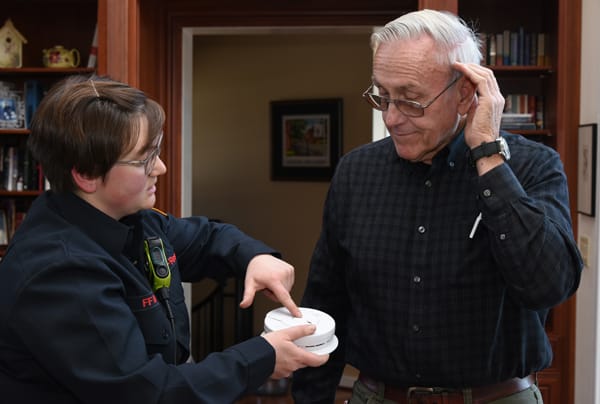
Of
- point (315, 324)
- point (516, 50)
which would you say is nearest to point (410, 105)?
point (315, 324)

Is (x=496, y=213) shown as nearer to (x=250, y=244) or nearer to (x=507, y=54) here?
(x=250, y=244)

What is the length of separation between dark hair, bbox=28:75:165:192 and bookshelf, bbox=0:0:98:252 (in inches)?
113

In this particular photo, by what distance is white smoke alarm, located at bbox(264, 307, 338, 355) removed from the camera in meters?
1.36

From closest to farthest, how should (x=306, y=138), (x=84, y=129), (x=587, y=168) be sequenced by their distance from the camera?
(x=84, y=129), (x=587, y=168), (x=306, y=138)

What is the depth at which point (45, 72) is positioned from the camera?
3928 mm

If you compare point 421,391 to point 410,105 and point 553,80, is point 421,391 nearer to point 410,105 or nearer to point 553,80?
point 410,105

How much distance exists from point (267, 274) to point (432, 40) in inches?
25.0

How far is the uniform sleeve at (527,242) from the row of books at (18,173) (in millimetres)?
3285

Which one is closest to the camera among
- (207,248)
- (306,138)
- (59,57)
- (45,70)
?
(207,248)

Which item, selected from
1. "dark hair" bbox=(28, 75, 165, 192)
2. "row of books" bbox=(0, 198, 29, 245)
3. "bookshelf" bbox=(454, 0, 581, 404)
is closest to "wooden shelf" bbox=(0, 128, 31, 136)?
"row of books" bbox=(0, 198, 29, 245)

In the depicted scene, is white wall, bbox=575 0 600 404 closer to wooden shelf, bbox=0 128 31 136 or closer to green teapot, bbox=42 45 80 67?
green teapot, bbox=42 45 80 67

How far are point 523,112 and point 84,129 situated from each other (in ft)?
9.81

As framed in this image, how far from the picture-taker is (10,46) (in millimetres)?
3967

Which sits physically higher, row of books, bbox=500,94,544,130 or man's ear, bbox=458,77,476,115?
row of books, bbox=500,94,544,130
